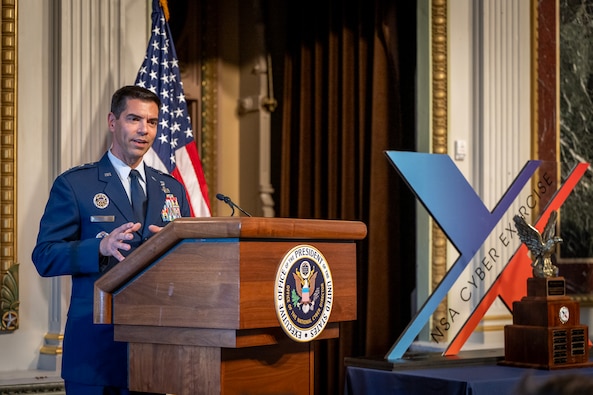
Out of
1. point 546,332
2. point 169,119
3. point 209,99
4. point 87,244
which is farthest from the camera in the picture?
point 209,99

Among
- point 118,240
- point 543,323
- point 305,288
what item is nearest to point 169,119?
point 543,323

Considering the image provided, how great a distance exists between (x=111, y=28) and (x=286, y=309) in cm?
243

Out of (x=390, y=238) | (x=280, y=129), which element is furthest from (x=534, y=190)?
(x=280, y=129)

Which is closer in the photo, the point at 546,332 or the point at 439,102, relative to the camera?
the point at 546,332

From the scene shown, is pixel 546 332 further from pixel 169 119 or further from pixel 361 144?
pixel 361 144

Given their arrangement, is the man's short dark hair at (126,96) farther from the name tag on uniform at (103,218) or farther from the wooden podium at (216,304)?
the wooden podium at (216,304)

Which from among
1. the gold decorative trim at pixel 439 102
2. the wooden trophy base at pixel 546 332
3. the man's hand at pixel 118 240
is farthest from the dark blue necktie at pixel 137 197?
the gold decorative trim at pixel 439 102

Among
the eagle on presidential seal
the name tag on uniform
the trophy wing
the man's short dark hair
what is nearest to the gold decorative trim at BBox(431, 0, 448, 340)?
the trophy wing

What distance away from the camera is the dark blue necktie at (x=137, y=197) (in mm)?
2650

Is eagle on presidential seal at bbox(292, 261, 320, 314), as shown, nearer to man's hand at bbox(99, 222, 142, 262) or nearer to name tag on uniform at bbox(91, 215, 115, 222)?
man's hand at bbox(99, 222, 142, 262)

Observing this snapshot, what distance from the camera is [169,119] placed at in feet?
14.1

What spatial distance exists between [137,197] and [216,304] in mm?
736

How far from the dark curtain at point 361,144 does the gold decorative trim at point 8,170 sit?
2.11 m

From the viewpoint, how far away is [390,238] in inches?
214
